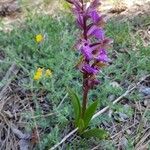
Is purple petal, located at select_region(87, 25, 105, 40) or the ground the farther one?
the ground

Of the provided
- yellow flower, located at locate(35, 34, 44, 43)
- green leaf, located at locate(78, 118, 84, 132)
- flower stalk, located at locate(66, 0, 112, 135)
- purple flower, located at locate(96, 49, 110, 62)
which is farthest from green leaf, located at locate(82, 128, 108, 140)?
yellow flower, located at locate(35, 34, 44, 43)

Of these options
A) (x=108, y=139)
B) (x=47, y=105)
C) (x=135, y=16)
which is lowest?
(x=108, y=139)

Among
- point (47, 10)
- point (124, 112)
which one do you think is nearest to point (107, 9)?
point (47, 10)

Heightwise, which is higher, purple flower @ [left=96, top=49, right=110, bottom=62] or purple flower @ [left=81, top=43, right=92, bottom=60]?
purple flower @ [left=81, top=43, right=92, bottom=60]

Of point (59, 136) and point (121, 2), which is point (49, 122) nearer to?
point (59, 136)

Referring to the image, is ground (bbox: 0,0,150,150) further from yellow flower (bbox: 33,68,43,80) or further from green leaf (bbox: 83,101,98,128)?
green leaf (bbox: 83,101,98,128)
